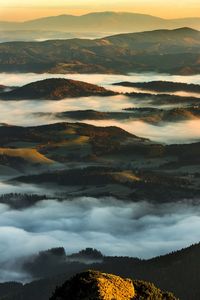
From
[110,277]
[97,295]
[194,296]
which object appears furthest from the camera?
[194,296]

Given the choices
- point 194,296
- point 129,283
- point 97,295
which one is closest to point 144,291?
point 129,283

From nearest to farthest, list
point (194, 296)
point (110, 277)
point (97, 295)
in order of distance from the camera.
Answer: point (97, 295) < point (110, 277) < point (194, 296)

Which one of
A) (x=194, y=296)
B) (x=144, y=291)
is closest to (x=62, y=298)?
(x=144, y=291)

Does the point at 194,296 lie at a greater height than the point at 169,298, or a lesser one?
greater

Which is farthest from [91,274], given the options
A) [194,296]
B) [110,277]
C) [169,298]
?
[194,296]

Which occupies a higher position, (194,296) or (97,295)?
(194,296)

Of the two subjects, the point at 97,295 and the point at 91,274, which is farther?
the point at 91,274

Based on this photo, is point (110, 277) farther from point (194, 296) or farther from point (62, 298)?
point (194, 296)

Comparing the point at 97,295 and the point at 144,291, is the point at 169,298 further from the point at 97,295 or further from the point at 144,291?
the point at 97,295

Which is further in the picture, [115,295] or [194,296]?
[194,296]
